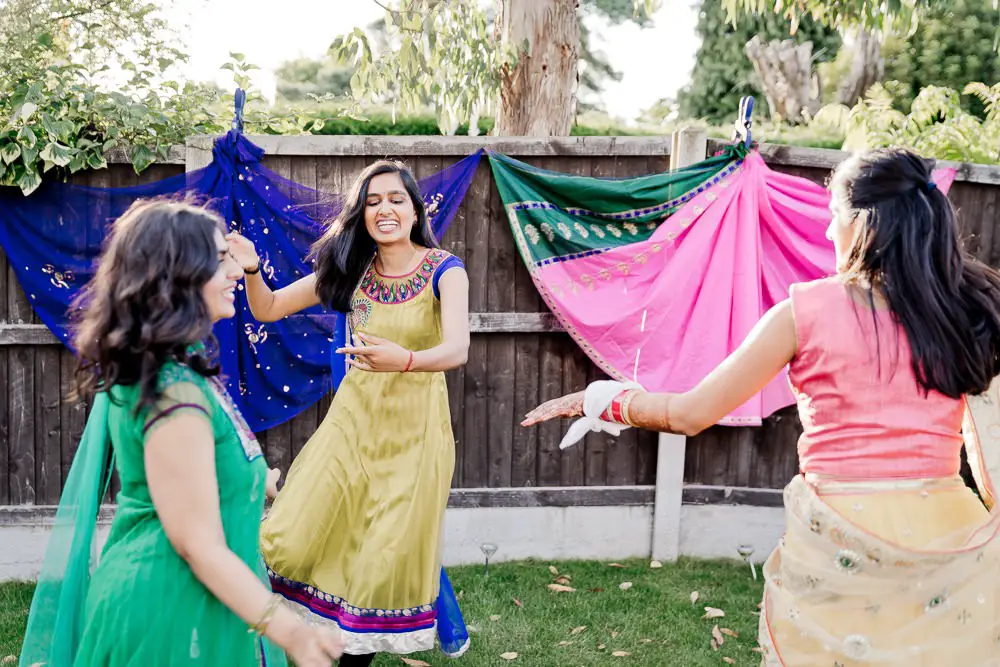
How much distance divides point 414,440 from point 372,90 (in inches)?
158

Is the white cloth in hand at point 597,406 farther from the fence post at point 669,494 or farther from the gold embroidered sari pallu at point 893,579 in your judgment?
the fence post at point 669,494

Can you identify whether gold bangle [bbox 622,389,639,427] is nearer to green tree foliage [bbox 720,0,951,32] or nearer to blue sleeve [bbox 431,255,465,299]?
blue sleeve [bbox 431,255,465,299]

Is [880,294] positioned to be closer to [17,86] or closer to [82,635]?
[82,635]

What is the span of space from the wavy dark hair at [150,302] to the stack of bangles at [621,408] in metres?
1.03

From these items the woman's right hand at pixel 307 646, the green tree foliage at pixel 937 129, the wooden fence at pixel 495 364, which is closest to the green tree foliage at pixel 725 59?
the green tree foliage at pixel 937 129

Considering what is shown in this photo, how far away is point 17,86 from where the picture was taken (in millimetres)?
4469

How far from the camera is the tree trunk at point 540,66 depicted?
6.25 m

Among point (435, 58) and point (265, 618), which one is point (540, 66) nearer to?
point (435, 58)

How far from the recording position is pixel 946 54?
76.6 ft

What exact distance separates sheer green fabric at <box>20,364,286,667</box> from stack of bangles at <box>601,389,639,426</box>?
2.97 ft

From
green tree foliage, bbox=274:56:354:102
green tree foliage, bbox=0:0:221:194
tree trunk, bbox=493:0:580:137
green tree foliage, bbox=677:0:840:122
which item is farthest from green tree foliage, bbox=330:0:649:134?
green tree foliage, bbox=274:56:354:102

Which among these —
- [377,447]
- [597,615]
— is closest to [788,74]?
[597,615]

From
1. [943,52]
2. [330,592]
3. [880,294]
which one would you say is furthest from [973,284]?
[943,52]

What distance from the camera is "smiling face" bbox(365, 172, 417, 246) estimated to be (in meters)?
3.52
